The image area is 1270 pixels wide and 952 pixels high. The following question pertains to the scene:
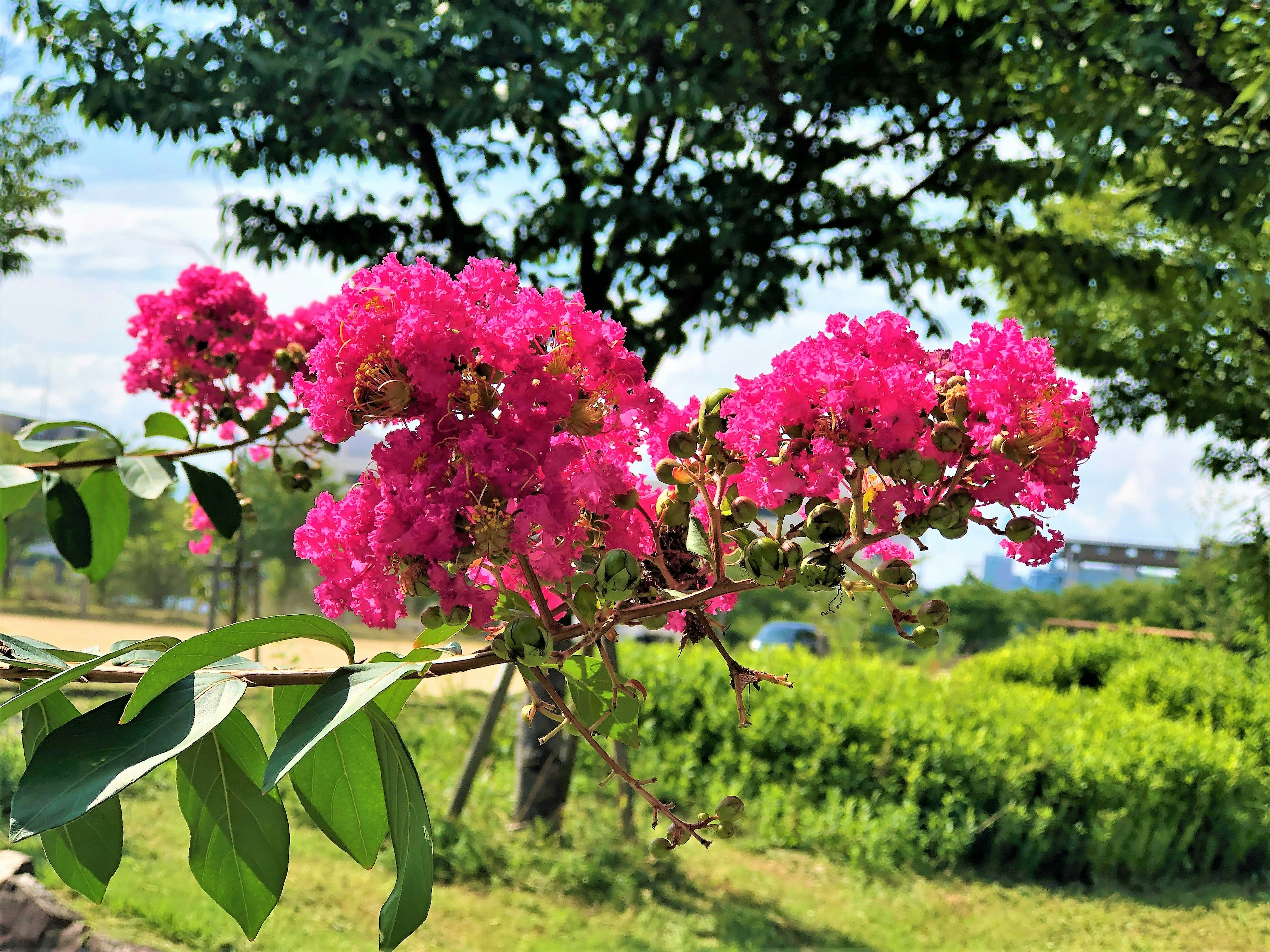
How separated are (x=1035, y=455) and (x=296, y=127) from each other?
11.3ft

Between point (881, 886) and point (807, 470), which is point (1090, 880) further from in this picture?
point (807, 470)

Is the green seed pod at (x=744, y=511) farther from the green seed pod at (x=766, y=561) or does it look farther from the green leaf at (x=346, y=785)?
the green leaf at (x=346, y=785)

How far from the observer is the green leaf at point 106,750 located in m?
0.62

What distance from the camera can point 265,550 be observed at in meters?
9.28

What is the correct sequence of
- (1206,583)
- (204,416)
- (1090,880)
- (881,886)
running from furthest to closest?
1. (1206,583)
2. (1090,880)
3. (881,886)
4. (204,416)

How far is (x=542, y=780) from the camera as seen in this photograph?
428 centimetres

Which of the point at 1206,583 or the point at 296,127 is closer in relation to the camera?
the point at 296,127

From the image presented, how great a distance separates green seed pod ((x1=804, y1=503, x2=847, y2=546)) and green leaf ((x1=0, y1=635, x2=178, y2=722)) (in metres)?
0.50

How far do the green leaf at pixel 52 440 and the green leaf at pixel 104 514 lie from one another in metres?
0.06

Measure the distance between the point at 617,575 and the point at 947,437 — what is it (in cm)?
28

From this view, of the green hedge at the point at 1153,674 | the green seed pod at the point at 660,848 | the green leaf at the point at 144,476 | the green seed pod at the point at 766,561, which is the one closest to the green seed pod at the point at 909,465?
the green seed pod at the point at 766,561

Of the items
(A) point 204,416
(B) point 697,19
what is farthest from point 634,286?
(A) point 204,416

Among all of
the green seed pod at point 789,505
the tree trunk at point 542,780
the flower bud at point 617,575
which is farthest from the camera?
the tree trunk at point 542,780

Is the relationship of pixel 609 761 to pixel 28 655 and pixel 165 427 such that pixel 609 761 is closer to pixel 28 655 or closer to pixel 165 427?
pixel 28 655
